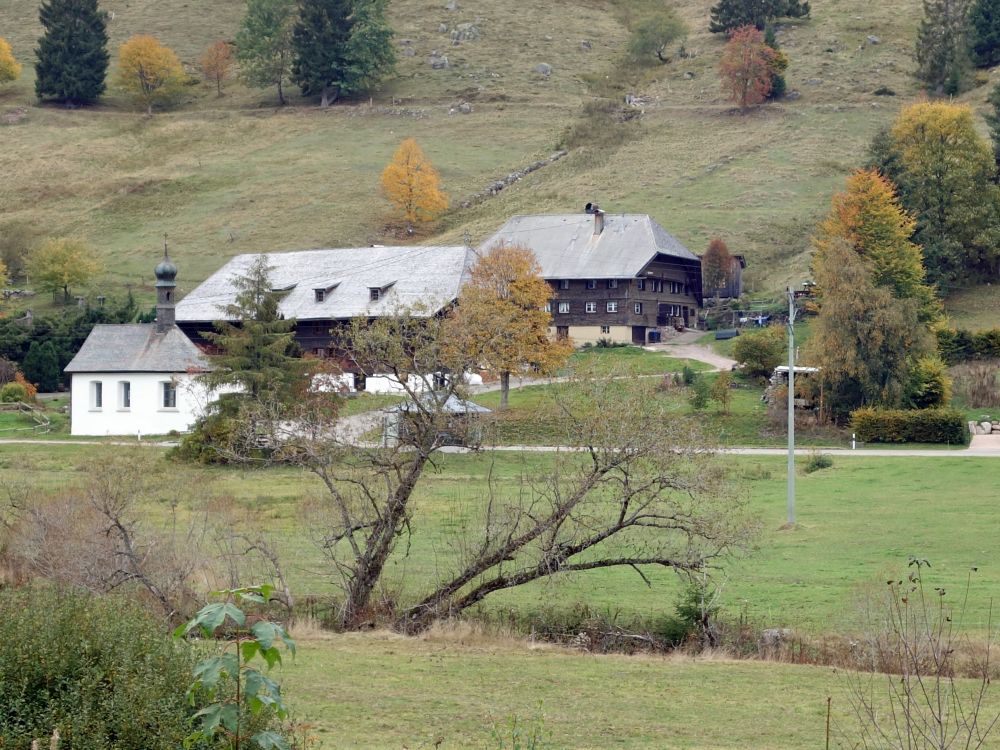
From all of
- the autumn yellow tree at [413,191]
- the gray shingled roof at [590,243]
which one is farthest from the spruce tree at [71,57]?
the gray shingled roof at [590,243]

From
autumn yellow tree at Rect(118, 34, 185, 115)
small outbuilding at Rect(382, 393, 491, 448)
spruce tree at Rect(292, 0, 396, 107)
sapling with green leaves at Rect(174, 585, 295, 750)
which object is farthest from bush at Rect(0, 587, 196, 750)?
autumn yellow tree at Rect(118, 34, 185, 115)

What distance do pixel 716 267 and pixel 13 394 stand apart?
124 ft

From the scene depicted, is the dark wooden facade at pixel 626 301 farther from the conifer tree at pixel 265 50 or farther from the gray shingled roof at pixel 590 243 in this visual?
the conifer tree at pixel 265 50

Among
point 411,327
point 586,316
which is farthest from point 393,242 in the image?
point 411,327

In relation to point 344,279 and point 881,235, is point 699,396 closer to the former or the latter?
point 881,235

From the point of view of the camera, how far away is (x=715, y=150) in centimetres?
10825

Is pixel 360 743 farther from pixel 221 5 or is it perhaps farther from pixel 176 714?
pixel 221 5

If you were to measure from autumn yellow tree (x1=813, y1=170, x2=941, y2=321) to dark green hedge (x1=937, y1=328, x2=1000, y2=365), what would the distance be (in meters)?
1.23

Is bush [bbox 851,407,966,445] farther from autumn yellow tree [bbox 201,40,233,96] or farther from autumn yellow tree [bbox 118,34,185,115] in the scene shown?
autumn yellow tree [bbox 201,40,233,96]

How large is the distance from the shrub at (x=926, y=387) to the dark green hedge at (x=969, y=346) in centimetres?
934

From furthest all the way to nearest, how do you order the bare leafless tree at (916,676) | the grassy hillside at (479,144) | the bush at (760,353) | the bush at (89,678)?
the grassy hillside at (479,144) < the bush at (760,353) < the bare leafless tree at (916,676) < the bush at (89,678)

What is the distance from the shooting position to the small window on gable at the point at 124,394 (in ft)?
196

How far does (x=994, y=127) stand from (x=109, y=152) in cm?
6993

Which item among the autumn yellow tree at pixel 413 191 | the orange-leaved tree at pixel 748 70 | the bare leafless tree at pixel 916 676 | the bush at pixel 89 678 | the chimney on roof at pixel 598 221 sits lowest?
the bare leafless tree at pixel 916 676
